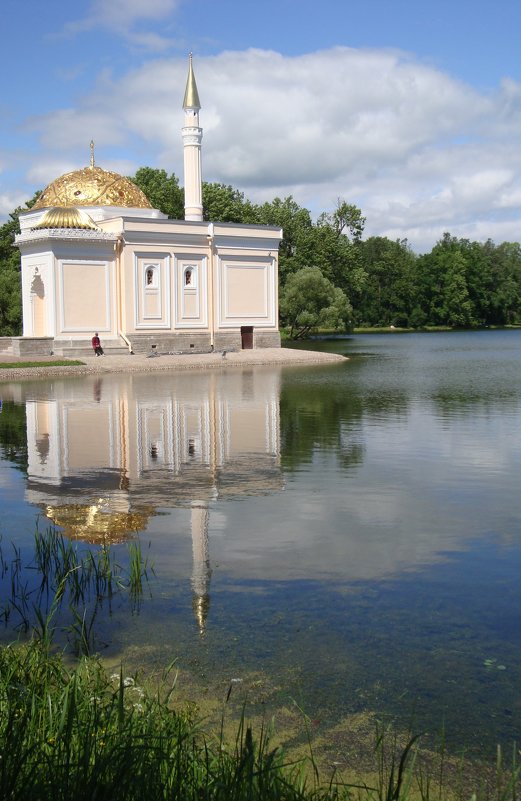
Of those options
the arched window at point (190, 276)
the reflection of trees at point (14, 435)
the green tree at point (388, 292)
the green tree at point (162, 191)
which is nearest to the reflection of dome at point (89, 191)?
the arched window at point (190, 276)

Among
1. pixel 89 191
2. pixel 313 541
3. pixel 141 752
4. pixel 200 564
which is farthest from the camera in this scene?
pixel 89 191

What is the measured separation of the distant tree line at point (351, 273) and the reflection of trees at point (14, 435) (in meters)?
37.6

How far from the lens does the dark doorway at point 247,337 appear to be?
50312mm

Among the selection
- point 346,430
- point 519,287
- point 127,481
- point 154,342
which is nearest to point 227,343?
point 154,342

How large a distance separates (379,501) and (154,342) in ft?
119

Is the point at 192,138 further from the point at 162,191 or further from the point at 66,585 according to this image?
the point at 66,585

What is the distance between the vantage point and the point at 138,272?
45.9 meters

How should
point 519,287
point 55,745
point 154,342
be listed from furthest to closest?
1. point 519,287
2. point 154,342
3. point 55,745

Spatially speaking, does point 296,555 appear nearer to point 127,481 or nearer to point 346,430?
point 127,481

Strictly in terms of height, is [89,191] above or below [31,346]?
above

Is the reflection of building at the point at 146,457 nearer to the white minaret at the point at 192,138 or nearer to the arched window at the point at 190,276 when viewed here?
the arched window at the point at 190,276

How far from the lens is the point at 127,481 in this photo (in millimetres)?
12625

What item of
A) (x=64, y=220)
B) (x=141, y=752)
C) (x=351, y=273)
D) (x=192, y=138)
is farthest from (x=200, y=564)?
(x=351, y=273)

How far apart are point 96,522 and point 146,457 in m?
4.63
